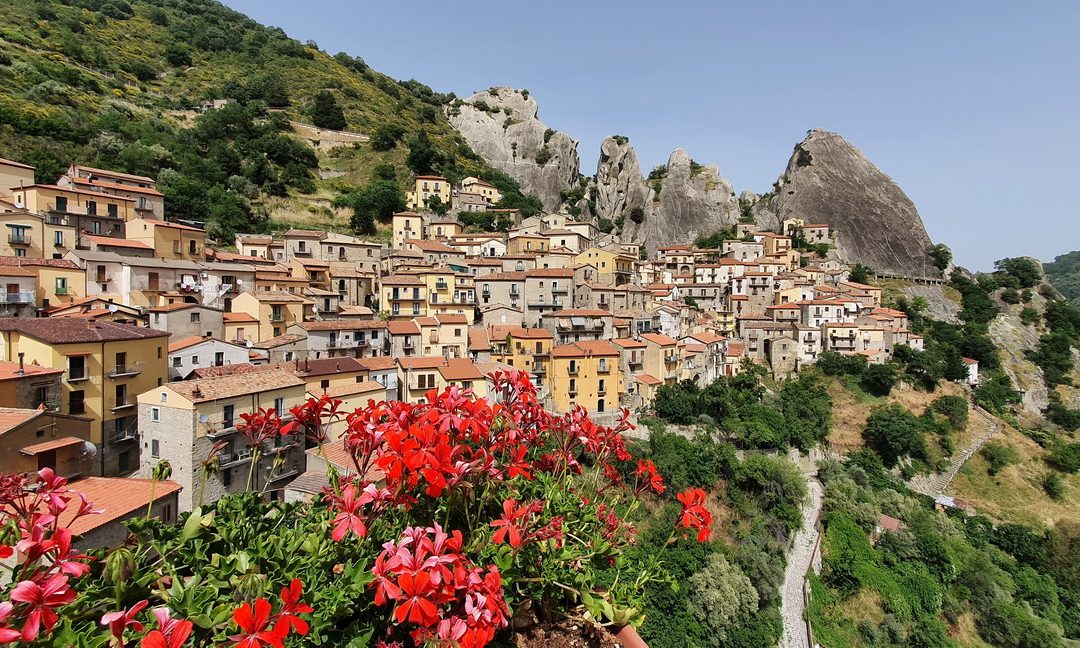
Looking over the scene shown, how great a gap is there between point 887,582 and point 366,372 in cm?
2570

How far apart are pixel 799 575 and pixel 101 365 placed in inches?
1113

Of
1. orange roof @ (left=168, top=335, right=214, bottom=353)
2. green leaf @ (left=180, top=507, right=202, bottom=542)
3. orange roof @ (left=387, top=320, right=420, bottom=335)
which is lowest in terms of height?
orange roof @ (left=168, top=335, right=214, bottom=353)

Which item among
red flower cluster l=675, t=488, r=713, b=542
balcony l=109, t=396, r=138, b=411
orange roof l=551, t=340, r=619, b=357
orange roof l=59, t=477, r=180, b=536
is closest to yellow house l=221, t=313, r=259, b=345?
balcony l=109, t=396, r=138, b=411

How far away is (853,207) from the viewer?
6178 centimetres

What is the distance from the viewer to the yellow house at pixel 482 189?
191 feet

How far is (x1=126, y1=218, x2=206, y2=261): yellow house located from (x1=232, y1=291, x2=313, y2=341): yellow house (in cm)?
627

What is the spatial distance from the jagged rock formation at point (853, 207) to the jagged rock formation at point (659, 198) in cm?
789

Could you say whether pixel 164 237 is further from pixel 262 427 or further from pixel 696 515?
pixel 696 515

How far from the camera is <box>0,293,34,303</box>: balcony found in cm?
1731

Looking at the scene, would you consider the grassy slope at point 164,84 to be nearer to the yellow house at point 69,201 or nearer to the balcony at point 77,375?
the yellow house at point 69,201

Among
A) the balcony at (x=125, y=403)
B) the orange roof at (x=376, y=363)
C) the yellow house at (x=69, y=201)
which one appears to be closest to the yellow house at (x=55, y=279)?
the yellow house at (x=69, y=201)

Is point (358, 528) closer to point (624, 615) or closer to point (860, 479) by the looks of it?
point (624, 615)

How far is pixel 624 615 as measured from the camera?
2.55 metres

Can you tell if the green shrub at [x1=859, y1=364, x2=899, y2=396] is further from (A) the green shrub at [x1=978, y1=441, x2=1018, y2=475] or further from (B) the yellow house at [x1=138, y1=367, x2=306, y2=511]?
(B) the yellow house at [x1=138, y1=367, x2=306, y2=511]
